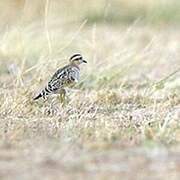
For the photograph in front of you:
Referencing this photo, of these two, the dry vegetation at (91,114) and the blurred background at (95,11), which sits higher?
the blurred background at (95,11)

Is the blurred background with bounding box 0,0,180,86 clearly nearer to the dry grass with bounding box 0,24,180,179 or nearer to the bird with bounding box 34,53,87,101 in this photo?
the dry grass with bounding box 0,24,180,179

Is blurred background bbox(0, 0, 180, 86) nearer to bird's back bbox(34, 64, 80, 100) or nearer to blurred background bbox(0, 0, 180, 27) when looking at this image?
blurred background bbox(0, 0, 180, 27)

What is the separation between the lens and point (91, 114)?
334 inches

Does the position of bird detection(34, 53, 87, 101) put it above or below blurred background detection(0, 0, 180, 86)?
below

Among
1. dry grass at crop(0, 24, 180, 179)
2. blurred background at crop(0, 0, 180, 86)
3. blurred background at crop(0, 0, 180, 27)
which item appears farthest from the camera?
blurred background at crop(0, 0, 180, 27)

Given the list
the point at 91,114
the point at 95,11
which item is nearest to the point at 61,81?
the point at 91,114

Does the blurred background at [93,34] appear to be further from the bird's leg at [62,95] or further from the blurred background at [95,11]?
the bird's leg at [62,95]

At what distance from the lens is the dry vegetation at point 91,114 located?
20.1 ft

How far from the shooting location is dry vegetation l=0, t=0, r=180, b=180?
6.14 meters

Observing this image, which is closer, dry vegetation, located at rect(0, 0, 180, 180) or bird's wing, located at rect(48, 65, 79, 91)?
dry vegetation, located at rect(0, 0, 180, 180)

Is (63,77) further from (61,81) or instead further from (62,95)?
(62,95)

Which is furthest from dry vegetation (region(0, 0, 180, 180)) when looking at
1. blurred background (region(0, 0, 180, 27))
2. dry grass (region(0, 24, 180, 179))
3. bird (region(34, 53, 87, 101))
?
blurred background (region(0, 0, 180, 27))

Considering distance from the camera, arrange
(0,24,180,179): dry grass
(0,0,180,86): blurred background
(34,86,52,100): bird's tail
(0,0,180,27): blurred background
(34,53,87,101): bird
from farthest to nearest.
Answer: (0,0,180,27): blurred background < (0,0,180,86): blurred background < (34,53,87,101): bird < (34,86,52,100): bird's tail < (0,24,180,179): dry grass

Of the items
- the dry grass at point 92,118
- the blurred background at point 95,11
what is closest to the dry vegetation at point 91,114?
the dry grass at point 92,118
